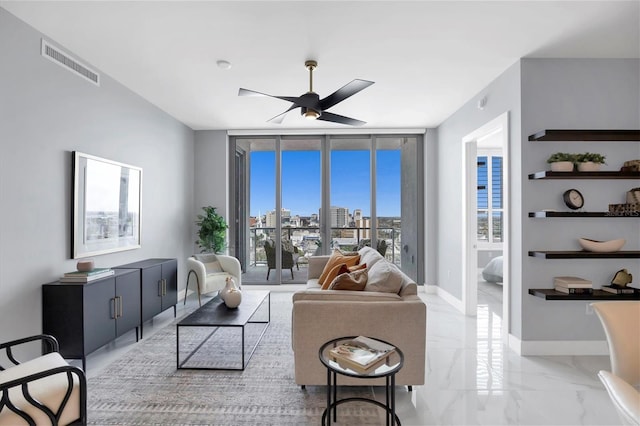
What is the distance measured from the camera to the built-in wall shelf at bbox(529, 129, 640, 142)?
304 cm

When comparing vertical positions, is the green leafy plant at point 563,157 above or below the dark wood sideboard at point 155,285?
above

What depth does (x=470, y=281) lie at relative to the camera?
4.40m

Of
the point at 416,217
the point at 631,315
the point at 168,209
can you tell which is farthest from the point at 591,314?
the point at 168,209

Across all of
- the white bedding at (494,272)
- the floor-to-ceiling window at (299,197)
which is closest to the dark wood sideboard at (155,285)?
the floor-to-ceiling window at (299,197)

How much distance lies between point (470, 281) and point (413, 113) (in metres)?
2.48

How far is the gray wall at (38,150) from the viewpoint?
7.88ft

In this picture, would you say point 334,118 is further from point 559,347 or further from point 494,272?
point 494,272

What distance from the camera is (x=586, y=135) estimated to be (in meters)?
3.08

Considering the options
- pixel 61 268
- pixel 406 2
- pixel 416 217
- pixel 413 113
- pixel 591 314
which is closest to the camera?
pixel 406 2

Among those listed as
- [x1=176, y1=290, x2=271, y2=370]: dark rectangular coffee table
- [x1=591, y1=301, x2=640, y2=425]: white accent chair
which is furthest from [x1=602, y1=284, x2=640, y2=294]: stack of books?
[x1=176, y1=290, x2=271, y2=370]: dark rectangular coffee table

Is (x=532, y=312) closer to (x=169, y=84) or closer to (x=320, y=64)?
(x=320, y=64)

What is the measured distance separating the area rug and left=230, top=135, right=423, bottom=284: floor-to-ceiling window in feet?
9.30

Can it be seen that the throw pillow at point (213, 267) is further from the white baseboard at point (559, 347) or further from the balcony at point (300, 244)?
the white baseboard at point (559, 347)

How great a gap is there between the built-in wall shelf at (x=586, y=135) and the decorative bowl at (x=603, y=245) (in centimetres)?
95
